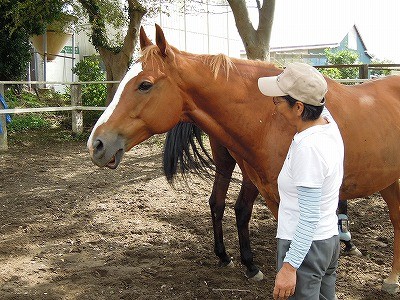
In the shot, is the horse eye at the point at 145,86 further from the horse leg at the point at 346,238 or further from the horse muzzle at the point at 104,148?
the horse leg at the point at 346,238

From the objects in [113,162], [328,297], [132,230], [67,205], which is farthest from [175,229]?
[328,297]

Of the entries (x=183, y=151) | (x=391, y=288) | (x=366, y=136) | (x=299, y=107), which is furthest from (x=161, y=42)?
(x=391, y=288)

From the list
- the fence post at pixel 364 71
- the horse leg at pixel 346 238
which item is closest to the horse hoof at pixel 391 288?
the horse leg at pixel 346 238

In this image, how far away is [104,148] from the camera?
8.52 feet

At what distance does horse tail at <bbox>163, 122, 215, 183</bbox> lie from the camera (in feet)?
13.6

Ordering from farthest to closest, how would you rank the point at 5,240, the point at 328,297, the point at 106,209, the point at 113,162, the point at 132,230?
the point at 106,209, the point at 132,230, the point at 5,240, the point at 113,162, the point at 328,297

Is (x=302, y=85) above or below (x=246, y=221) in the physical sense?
above

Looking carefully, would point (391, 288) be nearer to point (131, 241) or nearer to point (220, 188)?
point (220, 188)

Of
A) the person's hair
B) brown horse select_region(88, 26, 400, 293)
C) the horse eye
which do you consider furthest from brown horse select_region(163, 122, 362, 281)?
the person's hair

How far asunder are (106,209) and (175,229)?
3.49ft

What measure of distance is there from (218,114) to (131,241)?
6.99ft

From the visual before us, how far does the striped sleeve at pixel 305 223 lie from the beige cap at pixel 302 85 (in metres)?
0.35

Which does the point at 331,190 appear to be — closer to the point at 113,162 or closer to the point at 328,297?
the point at 328,297

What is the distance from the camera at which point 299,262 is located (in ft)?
5.74
